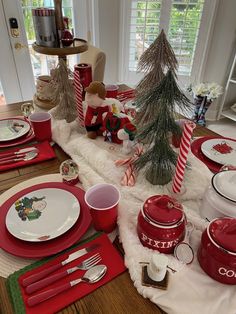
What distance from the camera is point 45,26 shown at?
38.4 inches

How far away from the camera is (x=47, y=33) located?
983mm

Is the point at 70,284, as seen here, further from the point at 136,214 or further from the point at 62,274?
the point at 136,214

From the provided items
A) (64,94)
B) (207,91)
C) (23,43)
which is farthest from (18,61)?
(207,91)

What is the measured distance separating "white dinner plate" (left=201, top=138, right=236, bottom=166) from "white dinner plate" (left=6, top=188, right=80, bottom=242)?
0.52 meters

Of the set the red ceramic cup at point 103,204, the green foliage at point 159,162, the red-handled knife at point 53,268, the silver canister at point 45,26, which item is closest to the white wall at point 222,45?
the silver canister at point 45,26

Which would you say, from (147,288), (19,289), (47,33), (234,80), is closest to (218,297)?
(147,288)

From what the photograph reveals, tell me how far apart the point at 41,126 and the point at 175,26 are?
6.91 ft

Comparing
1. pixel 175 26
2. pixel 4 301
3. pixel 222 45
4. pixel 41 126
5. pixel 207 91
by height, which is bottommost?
pixel 207 91

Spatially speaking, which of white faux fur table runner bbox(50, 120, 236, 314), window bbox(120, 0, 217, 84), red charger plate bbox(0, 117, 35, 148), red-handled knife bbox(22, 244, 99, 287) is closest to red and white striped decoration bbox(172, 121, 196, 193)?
white faux fur table runner bbox(50, 120, 236, 314)

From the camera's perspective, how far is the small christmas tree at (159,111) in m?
0.63

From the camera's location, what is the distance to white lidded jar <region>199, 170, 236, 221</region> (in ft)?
1.82

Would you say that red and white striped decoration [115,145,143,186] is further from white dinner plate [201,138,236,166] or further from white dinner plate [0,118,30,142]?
white dinner plate [0,118,30,142]

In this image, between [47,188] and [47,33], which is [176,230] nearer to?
[47,188]

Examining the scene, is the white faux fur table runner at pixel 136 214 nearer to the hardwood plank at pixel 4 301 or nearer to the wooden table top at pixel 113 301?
the wooden table top at pixel 113 301
